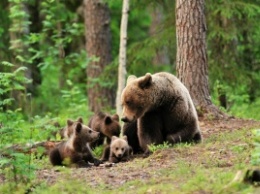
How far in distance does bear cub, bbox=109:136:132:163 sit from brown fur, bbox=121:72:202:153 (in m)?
0.26

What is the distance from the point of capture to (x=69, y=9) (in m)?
25.4

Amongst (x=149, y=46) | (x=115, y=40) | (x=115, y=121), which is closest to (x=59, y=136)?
(x=115, y=121)

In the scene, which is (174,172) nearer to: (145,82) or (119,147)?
(145,82)

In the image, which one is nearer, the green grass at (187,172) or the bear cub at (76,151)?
the green grass at (187,172)

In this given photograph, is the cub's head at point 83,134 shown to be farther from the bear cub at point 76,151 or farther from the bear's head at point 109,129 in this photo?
the bear's head at point 109,129

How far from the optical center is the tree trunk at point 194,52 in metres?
12.8

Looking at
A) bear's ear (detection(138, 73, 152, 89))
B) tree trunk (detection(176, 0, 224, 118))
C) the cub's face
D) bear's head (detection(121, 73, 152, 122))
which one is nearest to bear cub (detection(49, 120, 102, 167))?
the cub's face

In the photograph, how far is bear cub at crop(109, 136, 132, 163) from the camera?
1060 centimetres

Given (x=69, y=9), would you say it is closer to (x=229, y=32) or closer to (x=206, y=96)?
(x=229, y=32)

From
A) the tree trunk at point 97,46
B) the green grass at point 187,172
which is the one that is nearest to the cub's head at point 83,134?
the green grass at point 187,172

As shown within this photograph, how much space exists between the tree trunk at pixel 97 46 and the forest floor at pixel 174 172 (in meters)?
8.72

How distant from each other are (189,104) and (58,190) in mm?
3705

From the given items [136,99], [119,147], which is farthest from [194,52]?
[119,147]

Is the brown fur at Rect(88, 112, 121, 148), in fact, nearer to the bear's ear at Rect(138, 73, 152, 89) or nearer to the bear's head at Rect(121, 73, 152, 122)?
the bear's head at Rect(121, 73, 152, 122)
